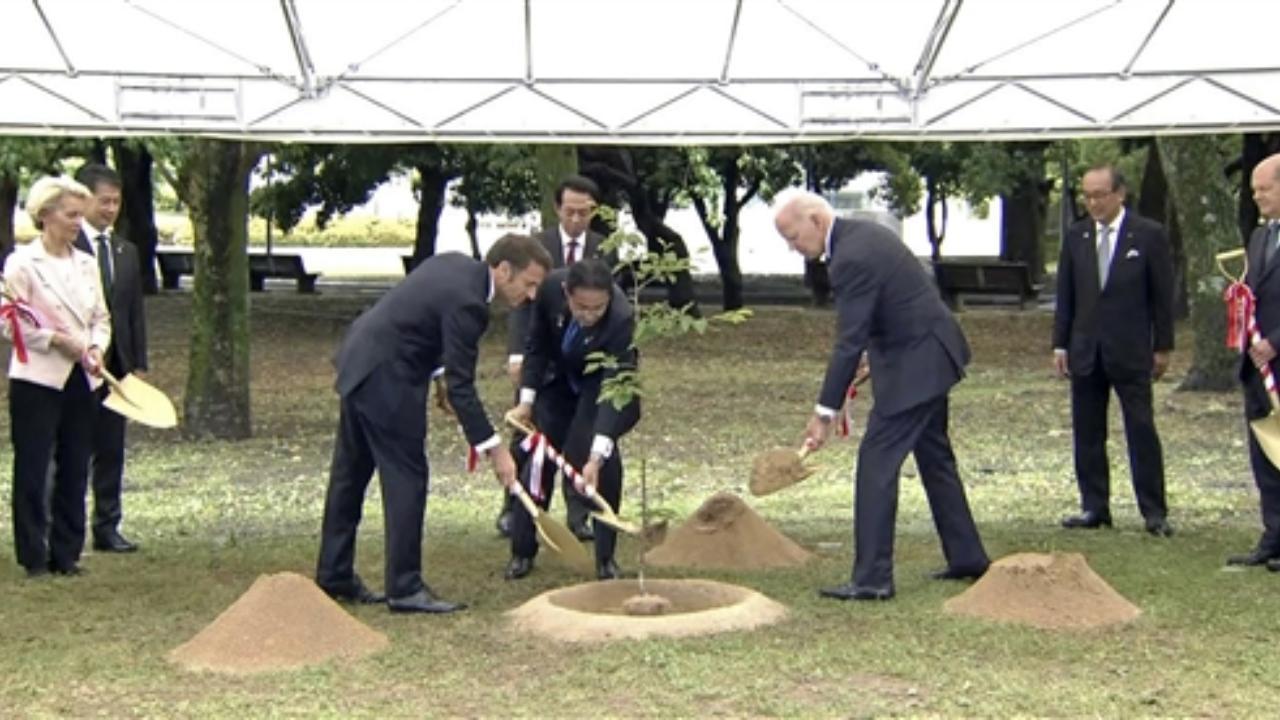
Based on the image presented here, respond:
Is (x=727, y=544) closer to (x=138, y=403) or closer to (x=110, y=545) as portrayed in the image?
(x=138, y=403)

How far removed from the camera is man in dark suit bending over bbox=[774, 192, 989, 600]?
8.10 m

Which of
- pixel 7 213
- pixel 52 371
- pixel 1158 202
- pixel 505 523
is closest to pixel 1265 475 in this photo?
pixel 505 523

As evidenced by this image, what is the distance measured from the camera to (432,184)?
29688 millimetres

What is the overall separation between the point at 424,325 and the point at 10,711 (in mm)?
2362

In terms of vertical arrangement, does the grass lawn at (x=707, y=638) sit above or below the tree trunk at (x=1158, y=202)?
below

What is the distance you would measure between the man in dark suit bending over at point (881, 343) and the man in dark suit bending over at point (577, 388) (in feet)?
2.86

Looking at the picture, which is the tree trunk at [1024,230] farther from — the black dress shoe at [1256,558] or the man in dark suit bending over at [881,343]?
the man in dark suit bending over at [881,343]

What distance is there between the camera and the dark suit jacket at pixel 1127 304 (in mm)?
9914

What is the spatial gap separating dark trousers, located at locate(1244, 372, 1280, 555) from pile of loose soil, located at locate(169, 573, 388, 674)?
441 centimetres

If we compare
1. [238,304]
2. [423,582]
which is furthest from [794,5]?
[238,304]

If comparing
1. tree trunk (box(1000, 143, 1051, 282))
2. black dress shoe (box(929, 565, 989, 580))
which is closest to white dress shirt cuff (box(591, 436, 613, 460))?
black dress shoe (box(929, 565, 989, 580))

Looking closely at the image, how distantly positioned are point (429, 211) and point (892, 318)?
22.6 metres

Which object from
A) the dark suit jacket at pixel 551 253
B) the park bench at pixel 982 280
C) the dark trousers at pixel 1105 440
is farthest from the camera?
the park bench at pixel 982 280

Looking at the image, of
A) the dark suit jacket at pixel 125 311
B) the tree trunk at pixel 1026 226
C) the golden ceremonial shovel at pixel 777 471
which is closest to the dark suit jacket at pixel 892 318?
the golden ceremonial shovel at pixel 777 471
